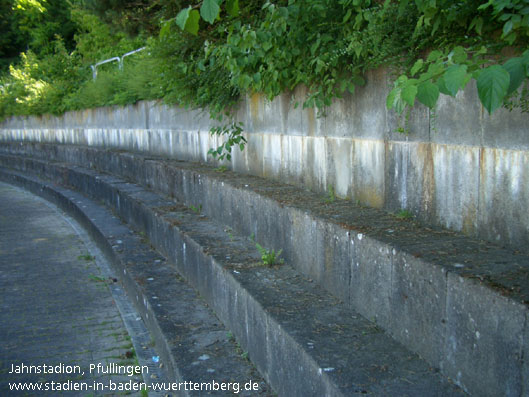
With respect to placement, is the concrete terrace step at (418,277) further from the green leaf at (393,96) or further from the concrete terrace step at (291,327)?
the green leaf at (393,96)

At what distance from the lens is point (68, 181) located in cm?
1414

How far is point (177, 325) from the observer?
14.6ft

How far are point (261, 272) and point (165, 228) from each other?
8.08 feet

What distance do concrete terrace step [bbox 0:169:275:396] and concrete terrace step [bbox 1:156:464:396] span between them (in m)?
0.10

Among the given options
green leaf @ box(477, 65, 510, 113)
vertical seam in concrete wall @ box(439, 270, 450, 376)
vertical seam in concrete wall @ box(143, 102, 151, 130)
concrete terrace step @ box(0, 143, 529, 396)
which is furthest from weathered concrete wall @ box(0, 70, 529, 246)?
vertical seam in concrete wall @ box(143, 102, 151, 130)

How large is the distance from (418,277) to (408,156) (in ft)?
3.92

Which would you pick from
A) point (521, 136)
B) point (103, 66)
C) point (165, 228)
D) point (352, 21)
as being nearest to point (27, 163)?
point (103, 66)

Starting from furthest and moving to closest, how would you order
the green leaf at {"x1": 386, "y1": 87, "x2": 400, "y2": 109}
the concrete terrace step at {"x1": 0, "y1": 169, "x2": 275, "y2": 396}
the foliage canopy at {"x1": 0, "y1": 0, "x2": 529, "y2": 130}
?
the concrete terrace step at {"x1": 0, "y1": 169, "x2": 275, "y2": 396} < the green leaf at {"x1": 386, "y1": 87, "x2": 400, "y2": 109} < the foliage canopy at {"x1": 0, "y1": 0, "x2": 529, "y2": 130}

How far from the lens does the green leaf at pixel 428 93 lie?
2154 millimetres

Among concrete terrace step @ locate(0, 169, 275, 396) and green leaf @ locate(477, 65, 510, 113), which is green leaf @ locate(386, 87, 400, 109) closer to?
green leaf @ locate(477, 65, 510, 113)

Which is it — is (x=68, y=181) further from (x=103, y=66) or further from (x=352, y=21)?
(x=352, y=21)

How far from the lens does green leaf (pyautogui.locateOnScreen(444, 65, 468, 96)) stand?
2.03m

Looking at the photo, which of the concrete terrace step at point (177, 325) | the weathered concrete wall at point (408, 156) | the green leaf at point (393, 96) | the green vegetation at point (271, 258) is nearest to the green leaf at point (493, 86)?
the green leaf at point (393, 96)

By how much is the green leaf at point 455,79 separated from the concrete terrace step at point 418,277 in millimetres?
823
